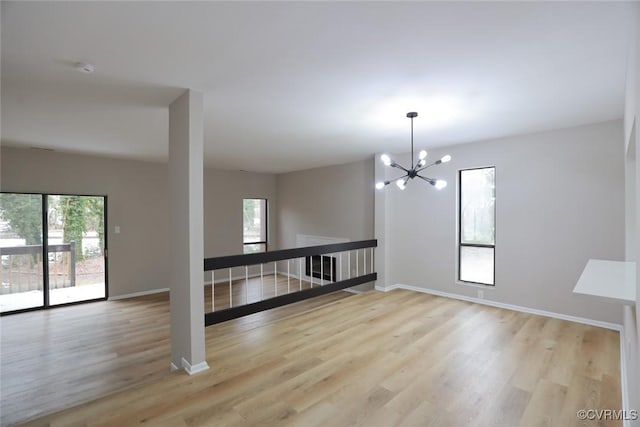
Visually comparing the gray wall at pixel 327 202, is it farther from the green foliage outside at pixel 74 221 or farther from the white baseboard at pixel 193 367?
the green foliage outside at pixel 74 221

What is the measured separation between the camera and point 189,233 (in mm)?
2660

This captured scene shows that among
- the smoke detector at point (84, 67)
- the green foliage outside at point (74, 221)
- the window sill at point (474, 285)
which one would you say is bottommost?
the window sill at point (474, 285)

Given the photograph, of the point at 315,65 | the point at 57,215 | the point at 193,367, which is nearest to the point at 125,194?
A: the point at 57,215

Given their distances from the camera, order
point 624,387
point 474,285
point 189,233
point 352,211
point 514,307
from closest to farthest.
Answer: point 624,387 → point 189,233 → point 514,307 → point 474,285 → point 352,211

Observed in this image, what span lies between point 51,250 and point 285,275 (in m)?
4.89

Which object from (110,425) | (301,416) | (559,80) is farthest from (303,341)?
(559,80)

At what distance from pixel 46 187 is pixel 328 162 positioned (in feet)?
17.2

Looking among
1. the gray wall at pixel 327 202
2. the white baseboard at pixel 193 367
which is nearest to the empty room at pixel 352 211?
the white baseboard at pixel 193 367

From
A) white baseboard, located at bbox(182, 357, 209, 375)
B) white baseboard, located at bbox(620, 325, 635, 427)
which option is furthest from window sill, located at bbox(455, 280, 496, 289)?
white baseboard, located at bbox(182, 357, 209, 375)

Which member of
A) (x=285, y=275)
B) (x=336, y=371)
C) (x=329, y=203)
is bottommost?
(x=285, y=275)

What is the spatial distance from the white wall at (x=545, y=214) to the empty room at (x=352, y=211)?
0.03 m

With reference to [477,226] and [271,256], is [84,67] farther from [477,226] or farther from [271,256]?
[477,226]

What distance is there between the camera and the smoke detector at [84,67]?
7.24 ft

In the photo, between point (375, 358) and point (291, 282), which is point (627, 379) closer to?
point (375, 358)
